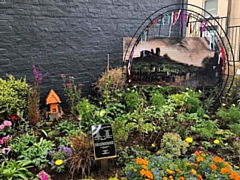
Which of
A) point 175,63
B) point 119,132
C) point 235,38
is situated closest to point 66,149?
point 119,132

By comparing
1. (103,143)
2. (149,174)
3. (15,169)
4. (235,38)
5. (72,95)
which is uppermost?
(235,38)

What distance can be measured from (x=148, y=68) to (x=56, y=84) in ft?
5.82

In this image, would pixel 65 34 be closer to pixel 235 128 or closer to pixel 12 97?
pixel 12 97

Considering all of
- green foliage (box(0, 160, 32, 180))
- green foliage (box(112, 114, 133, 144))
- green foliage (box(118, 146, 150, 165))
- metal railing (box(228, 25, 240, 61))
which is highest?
metal railing (box(228, 25, 240, 61))

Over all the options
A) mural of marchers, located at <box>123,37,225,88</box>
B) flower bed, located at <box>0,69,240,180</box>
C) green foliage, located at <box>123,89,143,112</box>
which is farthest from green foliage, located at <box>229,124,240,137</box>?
mural of marchers, located at <box>123,37,225,88</box>

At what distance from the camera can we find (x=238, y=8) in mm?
6367

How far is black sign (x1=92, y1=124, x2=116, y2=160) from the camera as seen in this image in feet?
7.58

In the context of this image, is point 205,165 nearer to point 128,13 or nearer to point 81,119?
point 81,119

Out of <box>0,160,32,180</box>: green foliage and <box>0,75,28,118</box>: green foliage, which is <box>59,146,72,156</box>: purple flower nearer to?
<box>0,160,32,180</box>: green foliage

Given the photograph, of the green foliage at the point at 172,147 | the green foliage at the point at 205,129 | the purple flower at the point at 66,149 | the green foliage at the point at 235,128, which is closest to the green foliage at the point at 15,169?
the purple flower at the point at 66,149

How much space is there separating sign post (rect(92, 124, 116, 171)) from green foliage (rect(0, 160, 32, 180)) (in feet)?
2.34

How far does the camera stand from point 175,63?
15.8ft

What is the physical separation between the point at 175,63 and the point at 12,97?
3012 millimetres

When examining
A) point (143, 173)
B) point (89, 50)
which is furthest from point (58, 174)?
point (89, 50)
